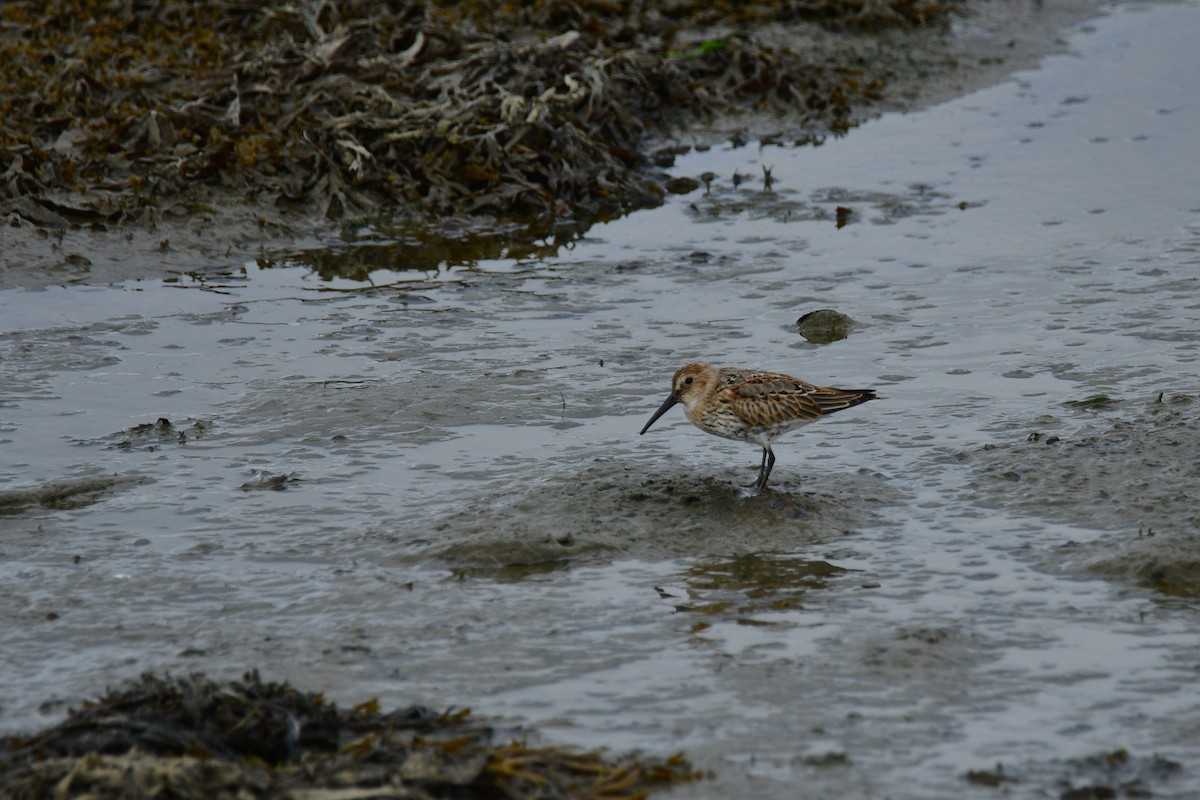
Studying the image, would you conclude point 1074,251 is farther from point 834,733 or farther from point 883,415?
point 834,733

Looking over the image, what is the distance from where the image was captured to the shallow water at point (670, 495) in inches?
217

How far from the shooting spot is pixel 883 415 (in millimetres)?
8609

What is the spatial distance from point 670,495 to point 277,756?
296cm

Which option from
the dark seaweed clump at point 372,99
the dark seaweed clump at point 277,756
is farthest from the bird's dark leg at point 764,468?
the dark seaweed clump at point 372,99

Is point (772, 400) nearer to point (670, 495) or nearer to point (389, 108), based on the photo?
point (670, 495)

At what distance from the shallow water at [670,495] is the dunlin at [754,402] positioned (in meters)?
0.31

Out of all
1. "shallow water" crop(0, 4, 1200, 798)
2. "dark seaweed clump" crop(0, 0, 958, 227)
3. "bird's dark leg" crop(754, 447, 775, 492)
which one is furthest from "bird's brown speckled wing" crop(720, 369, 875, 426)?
"dark seaweed clump" crop(0, 0, 958, 227)

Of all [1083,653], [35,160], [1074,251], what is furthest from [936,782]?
[35,160]

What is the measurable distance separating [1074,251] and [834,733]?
723 centimetres

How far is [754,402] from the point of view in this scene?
24.7 feet

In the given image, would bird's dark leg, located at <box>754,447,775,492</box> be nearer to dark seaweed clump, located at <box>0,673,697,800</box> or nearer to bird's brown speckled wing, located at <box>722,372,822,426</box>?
bird's brown speckled wing, located at <box>722,372,822,426</box>

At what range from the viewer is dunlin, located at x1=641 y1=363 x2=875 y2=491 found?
24.7 ft

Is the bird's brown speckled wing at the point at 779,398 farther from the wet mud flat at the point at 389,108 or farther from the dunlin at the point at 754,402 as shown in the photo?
the wet mud flat at the point at 389,108

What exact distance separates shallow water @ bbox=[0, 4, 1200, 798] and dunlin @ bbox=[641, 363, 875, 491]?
0.31 metres
